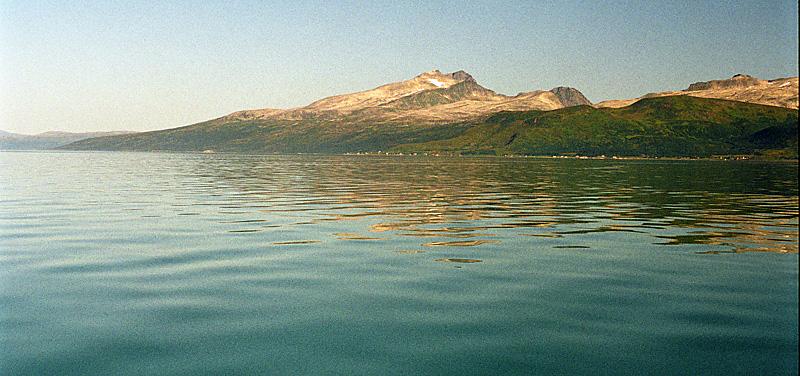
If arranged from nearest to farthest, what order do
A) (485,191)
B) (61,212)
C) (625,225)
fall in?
(625,225)
(61,212)
(485,191)

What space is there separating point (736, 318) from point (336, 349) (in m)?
10.8

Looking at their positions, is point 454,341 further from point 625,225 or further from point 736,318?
point 625,225

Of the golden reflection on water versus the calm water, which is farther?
the golden reflection on water

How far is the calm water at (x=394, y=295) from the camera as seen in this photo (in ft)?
43.8

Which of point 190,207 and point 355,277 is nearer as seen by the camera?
point 355,277

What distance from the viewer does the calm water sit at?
43.8 feet

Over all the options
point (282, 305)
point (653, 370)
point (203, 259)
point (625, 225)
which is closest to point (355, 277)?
point (282, 305)

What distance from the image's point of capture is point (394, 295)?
18.9 metres

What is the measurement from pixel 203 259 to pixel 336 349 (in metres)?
12.6

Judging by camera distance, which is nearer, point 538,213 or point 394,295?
point 394,295

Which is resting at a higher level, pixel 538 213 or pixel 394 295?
pixel 394 295

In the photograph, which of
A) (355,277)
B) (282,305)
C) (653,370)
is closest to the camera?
(653,370)

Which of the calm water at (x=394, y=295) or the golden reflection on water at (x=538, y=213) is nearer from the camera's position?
the calm water at (x=394, y=295)

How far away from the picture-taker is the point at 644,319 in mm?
16453
